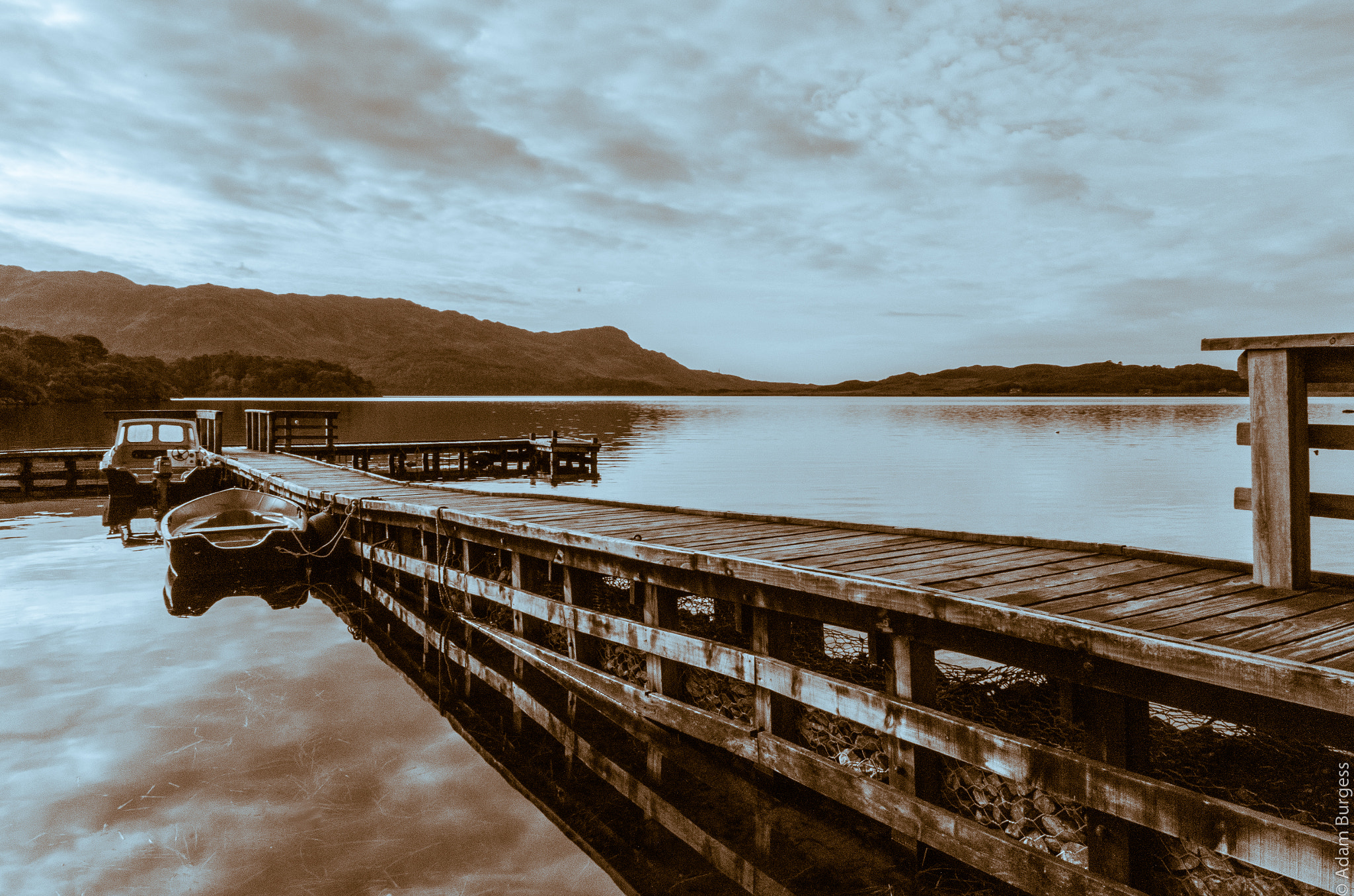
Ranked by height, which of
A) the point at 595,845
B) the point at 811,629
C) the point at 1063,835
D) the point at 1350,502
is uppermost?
the point at 1350,502

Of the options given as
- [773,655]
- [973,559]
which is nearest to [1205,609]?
[973,559]

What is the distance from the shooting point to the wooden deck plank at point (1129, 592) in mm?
4789

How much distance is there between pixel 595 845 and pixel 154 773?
15.4 ft

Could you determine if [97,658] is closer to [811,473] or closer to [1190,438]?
[811,473]

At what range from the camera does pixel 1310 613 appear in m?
4.32

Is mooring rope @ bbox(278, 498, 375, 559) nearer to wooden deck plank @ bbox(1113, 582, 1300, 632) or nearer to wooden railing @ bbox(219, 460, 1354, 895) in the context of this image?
wooden railing @ bbox(219, 460, 1354, 895)

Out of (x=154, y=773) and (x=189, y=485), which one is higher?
(x=189, y=485)

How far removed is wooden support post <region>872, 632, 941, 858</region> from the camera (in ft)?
17.4

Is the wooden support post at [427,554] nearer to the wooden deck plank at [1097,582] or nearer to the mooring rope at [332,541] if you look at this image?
the mooring rope at [332,541]

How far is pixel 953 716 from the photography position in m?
5.04

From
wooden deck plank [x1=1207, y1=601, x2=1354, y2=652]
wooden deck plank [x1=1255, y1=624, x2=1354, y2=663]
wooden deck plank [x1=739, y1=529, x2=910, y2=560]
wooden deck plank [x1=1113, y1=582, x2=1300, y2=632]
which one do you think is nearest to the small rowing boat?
wooden deck plank [x1=739, y1=529, x2=910, y2=560]

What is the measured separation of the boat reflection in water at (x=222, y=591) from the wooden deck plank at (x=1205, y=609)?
14228 mm

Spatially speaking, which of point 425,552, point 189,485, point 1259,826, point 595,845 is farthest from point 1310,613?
point 189,485

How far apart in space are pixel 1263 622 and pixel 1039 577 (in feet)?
4.99
